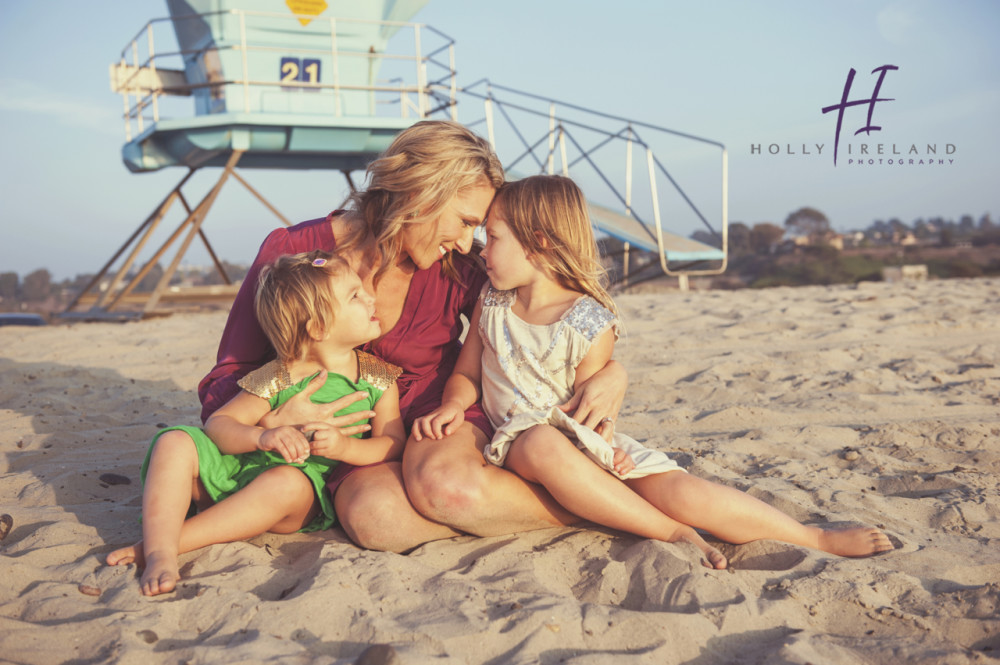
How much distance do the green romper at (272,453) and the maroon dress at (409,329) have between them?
182 millimetres

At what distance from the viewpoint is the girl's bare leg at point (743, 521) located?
2.01 meters

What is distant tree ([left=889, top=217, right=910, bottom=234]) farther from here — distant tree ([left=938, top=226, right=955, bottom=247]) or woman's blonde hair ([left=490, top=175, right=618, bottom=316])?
woman's blonde hair ([left=490, top=175, right=618, bottom=316])

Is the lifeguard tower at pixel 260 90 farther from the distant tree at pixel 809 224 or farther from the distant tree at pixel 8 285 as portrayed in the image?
the distant tree at pixel 809 224

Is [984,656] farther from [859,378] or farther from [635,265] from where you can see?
[635,265]

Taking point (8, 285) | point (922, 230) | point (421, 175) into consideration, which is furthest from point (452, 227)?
point (922, 230)

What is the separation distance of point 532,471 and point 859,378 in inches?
96.0

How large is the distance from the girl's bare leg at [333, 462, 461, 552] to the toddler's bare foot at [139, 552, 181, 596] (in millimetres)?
447

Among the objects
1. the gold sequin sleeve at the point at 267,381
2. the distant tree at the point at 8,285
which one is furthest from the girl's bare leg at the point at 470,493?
the distant tree at the point at 8,285

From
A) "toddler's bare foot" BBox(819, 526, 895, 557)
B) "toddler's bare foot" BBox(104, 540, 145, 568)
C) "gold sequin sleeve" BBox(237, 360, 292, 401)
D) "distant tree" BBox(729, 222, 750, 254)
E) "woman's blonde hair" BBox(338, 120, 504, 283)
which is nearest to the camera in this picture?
"toddler's bare foot" BBox(104, 540, 145, 568)

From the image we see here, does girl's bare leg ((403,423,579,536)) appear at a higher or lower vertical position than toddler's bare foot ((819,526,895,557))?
higher

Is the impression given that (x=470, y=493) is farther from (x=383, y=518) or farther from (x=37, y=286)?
(x=37, y=286)

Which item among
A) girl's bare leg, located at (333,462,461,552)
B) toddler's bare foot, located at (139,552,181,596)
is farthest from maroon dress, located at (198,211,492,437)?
toddler's bare foot, located at (139,552,181,596)

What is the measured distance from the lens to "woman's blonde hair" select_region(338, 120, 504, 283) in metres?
2.36

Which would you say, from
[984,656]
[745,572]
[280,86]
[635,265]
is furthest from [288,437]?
[635,265]
